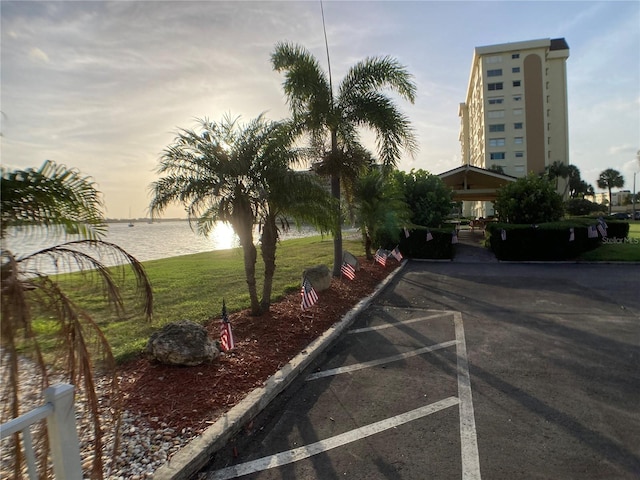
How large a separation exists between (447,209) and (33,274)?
18.3 meters

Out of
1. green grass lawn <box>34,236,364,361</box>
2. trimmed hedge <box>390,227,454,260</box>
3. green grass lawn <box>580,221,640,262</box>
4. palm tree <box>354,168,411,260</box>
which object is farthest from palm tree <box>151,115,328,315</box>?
green grass lawn <box>580,221,640,262</box>

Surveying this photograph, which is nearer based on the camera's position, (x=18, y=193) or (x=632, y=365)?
(x=18, y=193)

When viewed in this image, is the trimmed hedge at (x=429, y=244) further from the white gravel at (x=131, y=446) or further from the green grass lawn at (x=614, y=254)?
the white gravel at (x=131, y=446)

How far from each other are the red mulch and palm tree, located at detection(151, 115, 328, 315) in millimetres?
975

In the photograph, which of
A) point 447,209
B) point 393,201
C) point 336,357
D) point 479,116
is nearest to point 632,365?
point 336,357

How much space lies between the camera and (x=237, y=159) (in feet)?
19.8

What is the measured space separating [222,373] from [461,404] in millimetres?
2751

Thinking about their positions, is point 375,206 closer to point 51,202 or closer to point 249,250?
point 249,250

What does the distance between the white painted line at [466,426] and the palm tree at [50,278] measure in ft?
8.89

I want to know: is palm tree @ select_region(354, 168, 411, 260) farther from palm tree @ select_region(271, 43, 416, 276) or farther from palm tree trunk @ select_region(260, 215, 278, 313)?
palm tree trunk @ select_region(260, 215, 278, 313)

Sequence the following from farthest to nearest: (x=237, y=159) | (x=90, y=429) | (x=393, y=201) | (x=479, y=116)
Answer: (x=479, y=116) < (x=393, y=201) < (x=237, y=159) < (x=90, y=429)

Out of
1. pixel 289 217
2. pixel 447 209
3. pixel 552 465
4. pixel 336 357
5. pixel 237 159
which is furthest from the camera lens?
pixel 447 209

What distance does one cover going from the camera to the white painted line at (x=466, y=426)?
3006 mm

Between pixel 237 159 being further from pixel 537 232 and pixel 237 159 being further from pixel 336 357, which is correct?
pixel 537 232
